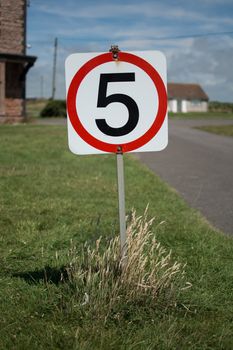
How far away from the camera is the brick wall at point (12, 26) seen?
91.5 ft

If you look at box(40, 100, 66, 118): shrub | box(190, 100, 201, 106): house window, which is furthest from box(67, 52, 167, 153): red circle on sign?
box(190, 100, 201, 106): house window

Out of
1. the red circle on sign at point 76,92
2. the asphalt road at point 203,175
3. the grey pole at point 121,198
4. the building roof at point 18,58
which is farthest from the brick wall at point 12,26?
the grey pole at point 121,198

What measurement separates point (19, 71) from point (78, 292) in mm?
26145

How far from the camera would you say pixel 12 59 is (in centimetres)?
2769

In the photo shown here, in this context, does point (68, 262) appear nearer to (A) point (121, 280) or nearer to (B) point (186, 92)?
(A) point (121, 280)

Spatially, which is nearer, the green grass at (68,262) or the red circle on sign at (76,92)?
the green grass at (68,262)

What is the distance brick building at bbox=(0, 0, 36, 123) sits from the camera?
91.1 ft

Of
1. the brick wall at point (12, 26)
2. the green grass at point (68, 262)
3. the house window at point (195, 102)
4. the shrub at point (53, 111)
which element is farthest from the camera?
the house window at point (195, 102)

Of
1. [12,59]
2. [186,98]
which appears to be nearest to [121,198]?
[12,59]

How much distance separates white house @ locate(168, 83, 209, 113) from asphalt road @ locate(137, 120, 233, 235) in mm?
80006

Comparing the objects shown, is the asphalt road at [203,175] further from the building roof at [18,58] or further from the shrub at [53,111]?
the shrub at [53,111]

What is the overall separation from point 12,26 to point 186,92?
77.0 meters

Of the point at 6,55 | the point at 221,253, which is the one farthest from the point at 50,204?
the point at 6,55

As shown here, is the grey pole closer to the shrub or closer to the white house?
the shrub
